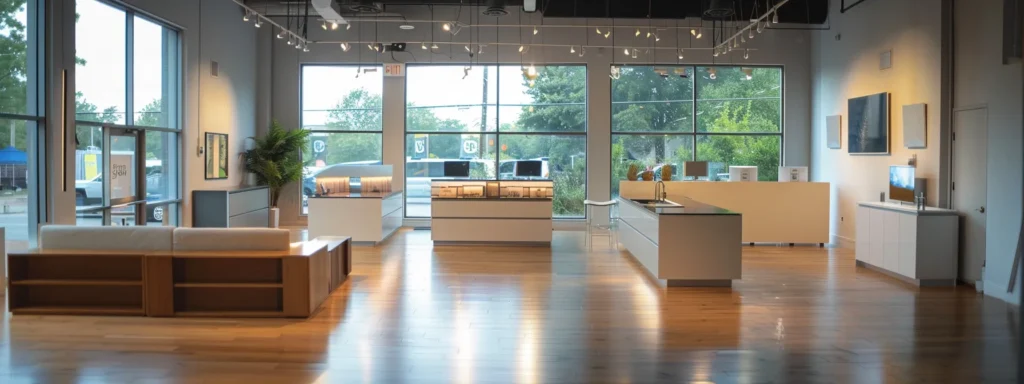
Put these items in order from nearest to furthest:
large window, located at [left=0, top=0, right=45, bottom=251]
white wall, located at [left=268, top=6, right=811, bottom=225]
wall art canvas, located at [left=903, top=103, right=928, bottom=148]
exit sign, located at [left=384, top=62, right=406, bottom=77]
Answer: large window, located at [left=0, top=0, right=45, bottom=251]
wall art canvas, located at [left=903, top=103, right=928, bottom=148]
white wall, located at [left=268, top=6, right=811, bottom=225]
exit sign, located at [left=384, top=62, right=406, bottom=77]

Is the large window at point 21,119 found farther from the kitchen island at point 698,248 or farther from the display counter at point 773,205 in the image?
the display counter at point 773,205

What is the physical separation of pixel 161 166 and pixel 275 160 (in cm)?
274

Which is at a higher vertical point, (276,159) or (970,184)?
(276,159)

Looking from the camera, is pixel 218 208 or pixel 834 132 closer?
pixel 218 208

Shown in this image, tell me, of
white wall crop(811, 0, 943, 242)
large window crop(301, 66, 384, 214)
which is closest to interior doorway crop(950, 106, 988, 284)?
white wall crop(811, 0, 943, 242)

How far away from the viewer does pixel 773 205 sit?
486 inches

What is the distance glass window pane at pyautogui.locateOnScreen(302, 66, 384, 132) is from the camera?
14922mm

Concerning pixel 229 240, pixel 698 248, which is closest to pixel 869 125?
pixel 698 248

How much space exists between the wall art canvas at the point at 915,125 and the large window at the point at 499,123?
627cm

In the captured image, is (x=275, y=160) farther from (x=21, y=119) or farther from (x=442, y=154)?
(x=21, y=119)

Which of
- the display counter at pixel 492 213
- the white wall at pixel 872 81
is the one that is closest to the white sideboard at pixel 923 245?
the white wall at pixel 872 81

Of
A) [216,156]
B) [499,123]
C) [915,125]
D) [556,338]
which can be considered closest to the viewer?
[556,338]

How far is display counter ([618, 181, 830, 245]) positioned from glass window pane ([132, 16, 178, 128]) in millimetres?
8506

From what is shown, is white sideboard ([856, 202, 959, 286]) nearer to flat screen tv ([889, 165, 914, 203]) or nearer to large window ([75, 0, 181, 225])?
flat screen tv ([889, 165, 914, 203])
